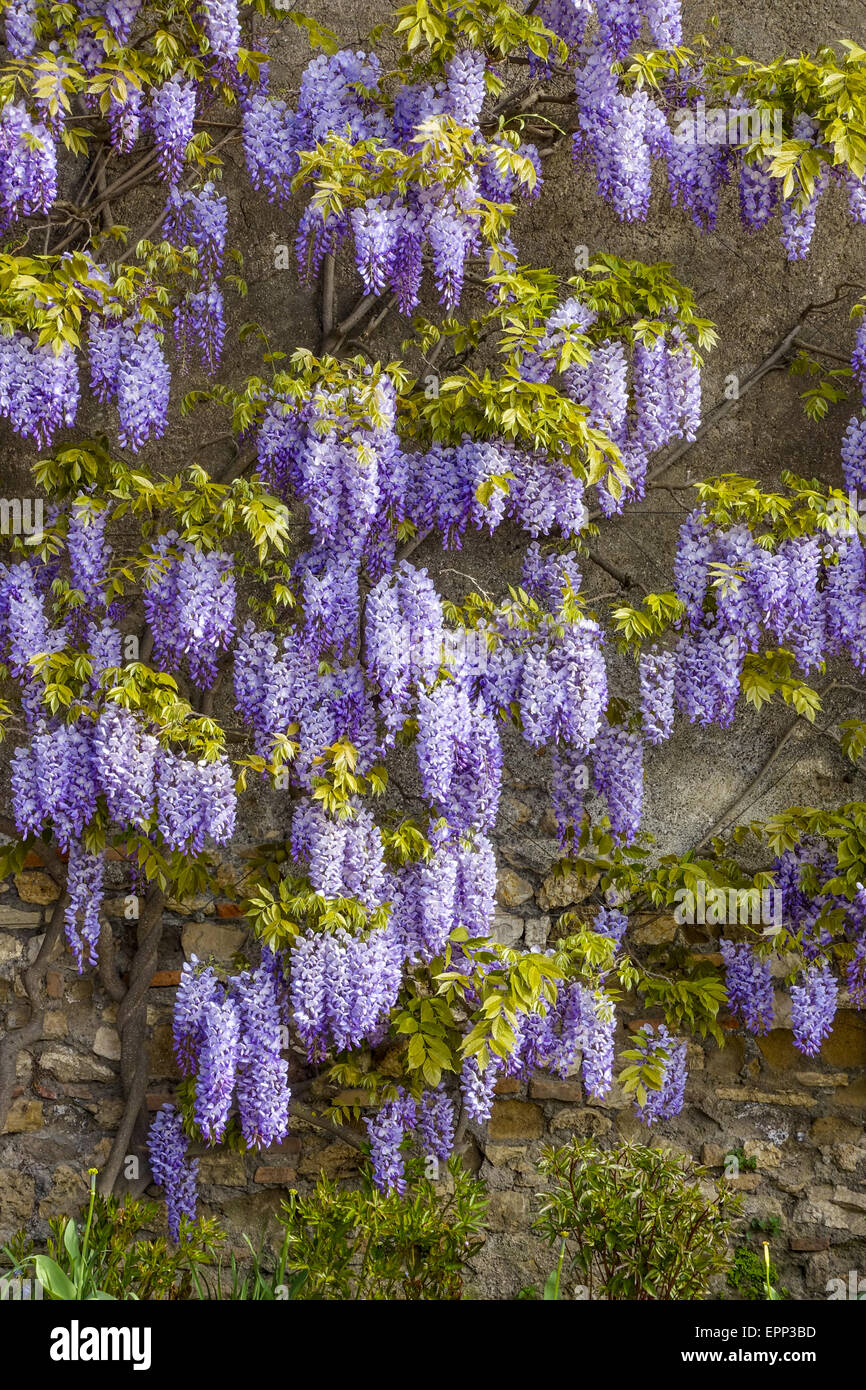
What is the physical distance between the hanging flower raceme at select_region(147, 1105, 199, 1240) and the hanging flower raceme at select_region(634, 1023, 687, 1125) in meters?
1.18

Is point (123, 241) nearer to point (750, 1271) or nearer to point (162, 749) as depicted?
point (162, 749)

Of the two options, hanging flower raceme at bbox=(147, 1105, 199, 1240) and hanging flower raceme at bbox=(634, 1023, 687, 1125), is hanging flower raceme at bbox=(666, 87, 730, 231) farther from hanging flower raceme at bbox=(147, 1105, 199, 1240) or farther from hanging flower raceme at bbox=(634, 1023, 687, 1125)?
hanging flower raceme at bbox=(147, 1105, 199, 1240)

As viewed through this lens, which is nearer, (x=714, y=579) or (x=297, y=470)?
(x=297, y=470)

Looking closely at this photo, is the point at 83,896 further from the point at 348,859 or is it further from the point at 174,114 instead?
the point at 174,114

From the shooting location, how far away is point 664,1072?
3.36 m

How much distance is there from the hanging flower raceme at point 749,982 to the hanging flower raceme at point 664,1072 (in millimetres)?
191

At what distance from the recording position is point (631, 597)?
11.8ft

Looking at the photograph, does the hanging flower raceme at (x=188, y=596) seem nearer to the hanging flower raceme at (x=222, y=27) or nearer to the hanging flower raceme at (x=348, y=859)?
the hanging flower raceme at (x=348, y=859)

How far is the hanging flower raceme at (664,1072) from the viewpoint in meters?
3.33

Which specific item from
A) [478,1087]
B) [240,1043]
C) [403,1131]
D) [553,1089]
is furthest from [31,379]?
[553,1089]

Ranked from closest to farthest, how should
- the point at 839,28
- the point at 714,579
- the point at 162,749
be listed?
the point at 162,749 → the point at 714,579 → the point at 839,28

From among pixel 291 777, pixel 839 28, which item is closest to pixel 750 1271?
pixel 291 777

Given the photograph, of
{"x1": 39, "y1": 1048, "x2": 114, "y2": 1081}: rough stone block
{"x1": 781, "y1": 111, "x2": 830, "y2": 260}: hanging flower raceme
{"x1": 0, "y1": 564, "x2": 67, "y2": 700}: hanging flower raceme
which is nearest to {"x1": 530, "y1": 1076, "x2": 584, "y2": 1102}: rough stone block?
{"x1": 39, "y1": 1048, "x2": 114, "y2": 1081}: rough stone block

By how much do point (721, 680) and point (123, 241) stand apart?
6.18 feet
